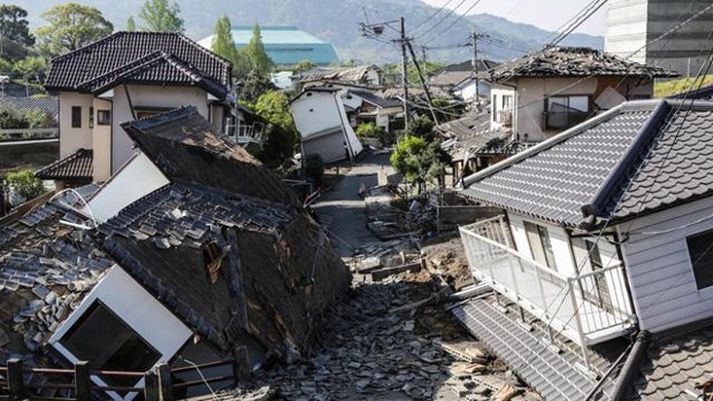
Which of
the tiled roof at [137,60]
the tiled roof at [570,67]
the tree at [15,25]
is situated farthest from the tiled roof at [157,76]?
the tree at [15,25]

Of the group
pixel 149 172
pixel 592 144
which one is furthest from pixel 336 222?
pixel 592 144

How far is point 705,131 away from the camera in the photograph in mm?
11414

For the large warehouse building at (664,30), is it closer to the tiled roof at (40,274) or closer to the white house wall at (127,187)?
the white house wall at (127,187)

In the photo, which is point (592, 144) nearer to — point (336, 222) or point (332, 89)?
point (336, 222)

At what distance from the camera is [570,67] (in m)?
26.6

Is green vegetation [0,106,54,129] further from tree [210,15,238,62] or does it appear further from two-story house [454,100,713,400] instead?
two-story house [454,100,713,400]

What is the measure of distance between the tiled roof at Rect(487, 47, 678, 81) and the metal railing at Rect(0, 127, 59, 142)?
2816 centimetres

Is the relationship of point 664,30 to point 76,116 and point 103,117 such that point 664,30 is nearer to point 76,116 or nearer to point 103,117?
point 103,117

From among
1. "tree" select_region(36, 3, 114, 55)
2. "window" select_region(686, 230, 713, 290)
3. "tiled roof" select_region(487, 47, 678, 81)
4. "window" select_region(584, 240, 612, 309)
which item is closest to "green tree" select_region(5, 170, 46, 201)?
"tiled roof" select_region(487, 47, 678, 81)

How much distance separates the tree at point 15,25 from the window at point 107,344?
3568 inches

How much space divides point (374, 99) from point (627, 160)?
57075 mm

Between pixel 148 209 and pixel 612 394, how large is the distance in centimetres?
972

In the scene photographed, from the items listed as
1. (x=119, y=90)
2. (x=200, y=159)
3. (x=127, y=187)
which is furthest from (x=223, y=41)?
(x=127, y=187)

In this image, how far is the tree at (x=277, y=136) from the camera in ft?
119
